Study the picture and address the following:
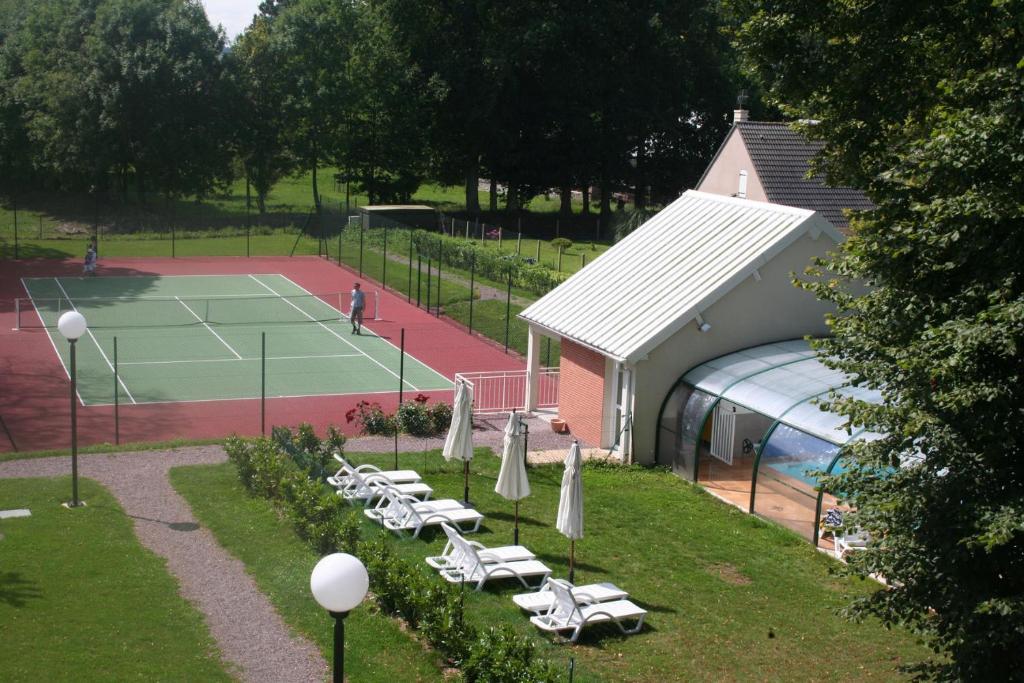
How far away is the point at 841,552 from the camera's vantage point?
17922mm

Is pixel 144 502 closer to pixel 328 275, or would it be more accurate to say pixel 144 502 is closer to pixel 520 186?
pixel 328 275

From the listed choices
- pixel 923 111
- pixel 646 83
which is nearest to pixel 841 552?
pixel 923 111

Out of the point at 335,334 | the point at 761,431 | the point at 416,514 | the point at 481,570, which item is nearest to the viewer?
the point at 481,570

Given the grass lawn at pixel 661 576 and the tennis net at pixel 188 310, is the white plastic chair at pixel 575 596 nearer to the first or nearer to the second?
the grass lawn at pixel 661 576

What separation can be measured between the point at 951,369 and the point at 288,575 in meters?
9.18

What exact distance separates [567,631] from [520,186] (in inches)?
2109

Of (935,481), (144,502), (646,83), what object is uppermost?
Result: (646,83)

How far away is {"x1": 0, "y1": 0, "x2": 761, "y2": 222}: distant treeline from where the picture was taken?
59.5 meters

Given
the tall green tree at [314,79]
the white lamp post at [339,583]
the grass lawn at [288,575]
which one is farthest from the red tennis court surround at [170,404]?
the tall green tree at [314,79]

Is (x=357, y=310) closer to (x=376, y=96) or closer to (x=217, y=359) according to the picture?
(x=217, y=359)

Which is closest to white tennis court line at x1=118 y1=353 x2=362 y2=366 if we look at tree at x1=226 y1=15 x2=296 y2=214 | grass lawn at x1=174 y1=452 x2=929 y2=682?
grass lawn at x1=174 y1=452 x2=929 y2=682

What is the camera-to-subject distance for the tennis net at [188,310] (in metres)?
37.7

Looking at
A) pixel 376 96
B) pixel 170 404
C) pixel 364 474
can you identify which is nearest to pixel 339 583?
pixel 364 474

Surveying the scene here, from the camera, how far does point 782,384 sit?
21.0m
